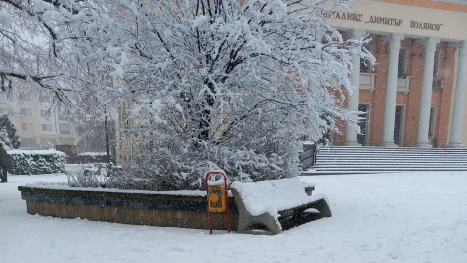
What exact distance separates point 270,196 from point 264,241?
0.79 m

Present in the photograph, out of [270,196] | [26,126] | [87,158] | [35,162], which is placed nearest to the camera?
[270,196]

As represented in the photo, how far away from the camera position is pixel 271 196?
4.95 meters

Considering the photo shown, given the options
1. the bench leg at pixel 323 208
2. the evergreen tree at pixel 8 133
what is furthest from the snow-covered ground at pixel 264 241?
the evergreen tree at pixel 8 133

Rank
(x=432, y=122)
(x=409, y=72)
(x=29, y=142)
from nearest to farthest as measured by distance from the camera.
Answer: (x=409, y=72)
(x=432, y=122)
(x=29, y=142)

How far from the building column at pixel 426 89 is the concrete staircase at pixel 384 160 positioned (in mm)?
1455

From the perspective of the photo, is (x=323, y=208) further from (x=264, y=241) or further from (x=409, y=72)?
(x=409, y=72)

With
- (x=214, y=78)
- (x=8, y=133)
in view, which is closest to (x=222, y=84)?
(x=214, y=78)

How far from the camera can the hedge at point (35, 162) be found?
15.5 metres

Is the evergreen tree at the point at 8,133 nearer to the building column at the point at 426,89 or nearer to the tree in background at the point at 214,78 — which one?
the tree in background at the point at 214,78

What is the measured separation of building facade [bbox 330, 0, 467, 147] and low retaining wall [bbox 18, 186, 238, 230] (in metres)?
14.4

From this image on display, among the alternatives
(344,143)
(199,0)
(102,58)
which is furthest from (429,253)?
(344,143)

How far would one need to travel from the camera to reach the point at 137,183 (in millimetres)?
5758

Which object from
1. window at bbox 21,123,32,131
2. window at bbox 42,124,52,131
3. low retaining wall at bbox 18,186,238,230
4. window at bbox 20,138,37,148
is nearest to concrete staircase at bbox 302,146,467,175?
low retaining wall at bbox 18,186,238,230

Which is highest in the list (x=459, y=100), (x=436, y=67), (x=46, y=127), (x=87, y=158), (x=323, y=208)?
(x=436, y=67)
